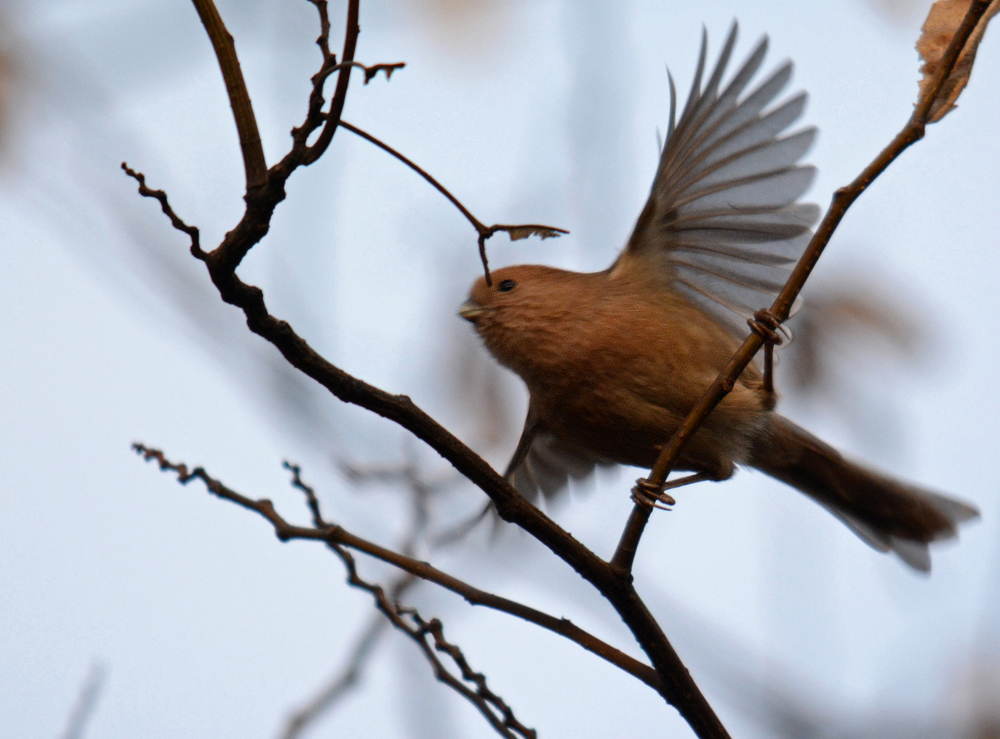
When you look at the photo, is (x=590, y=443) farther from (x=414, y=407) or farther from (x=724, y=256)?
(x=414, y=407)

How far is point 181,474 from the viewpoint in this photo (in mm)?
2547

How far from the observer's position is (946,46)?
2518mm

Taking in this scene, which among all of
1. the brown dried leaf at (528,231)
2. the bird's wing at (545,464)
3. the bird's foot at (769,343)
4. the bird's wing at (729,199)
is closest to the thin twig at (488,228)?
the brown dried leaf at (528,231)

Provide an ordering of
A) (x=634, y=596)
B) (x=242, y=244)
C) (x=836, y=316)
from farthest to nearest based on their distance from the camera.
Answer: (x=836, y=316) < (x=634, y=596) < (x=242, y=244)

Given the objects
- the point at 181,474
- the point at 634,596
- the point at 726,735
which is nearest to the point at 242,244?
the point at 181,474

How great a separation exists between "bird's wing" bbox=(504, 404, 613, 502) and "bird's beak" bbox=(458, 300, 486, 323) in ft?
1.58

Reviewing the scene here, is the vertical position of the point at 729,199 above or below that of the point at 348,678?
above

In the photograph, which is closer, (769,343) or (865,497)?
(769,343)

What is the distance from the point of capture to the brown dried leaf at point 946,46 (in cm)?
241

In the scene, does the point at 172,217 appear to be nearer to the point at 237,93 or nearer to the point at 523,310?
the point at 237,93

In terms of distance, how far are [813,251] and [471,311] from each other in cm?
202

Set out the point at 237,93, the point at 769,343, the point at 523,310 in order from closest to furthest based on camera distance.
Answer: the point at 237,93 < the point at 769,343 < the point at 523,310

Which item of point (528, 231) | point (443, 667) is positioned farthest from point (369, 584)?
point (528, 231)

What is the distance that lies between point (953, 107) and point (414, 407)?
4.94 feet
